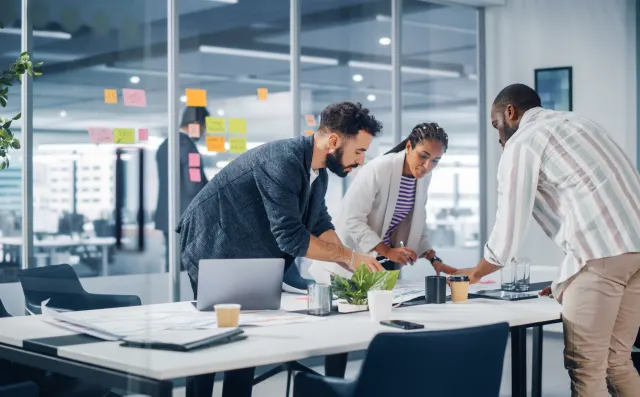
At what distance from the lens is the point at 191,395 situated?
2.92 meters

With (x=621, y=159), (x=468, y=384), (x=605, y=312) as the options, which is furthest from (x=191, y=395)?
(x=621, y=159)

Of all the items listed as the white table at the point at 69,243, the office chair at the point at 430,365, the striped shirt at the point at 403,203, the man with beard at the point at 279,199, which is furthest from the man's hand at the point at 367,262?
the white table at the point at 69,243

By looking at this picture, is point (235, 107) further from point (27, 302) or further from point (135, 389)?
point (135, 389)

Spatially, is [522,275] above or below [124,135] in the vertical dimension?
below

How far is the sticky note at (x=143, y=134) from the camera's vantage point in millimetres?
5156

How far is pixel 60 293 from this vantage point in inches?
159

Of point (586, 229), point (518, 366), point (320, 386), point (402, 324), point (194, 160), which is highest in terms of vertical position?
point (194, 160)

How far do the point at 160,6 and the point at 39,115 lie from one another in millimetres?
1095

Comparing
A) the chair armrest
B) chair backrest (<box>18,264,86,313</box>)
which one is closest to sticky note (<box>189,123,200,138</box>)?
chair backrest (<box>18,264,86,313</box>)

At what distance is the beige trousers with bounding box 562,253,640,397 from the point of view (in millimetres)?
2740

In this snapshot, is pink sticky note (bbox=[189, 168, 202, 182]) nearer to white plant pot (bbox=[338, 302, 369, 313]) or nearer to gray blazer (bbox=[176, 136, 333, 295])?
gray blazer (bbox=[176, 136, 333, 295])

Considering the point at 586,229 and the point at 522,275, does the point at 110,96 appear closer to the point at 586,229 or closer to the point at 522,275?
the point at 522,275

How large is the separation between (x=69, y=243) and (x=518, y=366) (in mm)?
2808

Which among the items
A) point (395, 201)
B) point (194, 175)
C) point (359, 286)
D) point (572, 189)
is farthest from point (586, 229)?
point (194, 175)
